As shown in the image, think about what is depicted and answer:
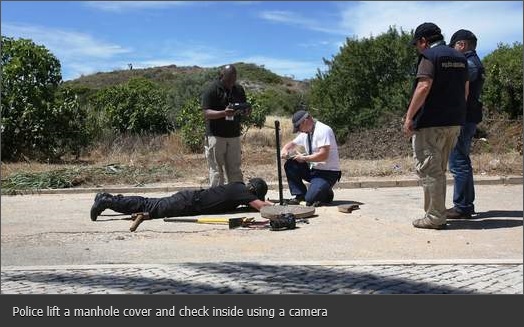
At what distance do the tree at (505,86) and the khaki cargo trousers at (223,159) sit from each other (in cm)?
1134

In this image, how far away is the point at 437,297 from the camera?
14.7ft

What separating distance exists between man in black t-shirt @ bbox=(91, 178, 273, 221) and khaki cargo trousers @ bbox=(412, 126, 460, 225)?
2.24 metres

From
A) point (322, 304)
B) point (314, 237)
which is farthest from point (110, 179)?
point (322, 304)

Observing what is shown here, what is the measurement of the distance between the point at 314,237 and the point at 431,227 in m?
1.33

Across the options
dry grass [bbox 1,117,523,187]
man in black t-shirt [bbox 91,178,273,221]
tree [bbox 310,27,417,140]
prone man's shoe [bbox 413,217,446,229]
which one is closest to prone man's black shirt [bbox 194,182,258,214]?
man in black t-shirt [bbox 91,178,273,221]

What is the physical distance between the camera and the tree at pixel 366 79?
1978cm

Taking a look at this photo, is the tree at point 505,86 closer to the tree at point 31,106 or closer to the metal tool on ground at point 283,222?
the tree at point 31,106

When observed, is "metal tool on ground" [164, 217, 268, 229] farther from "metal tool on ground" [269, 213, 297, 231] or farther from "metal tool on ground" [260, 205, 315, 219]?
"metal tool on ground" [269, 213, 297, 231]

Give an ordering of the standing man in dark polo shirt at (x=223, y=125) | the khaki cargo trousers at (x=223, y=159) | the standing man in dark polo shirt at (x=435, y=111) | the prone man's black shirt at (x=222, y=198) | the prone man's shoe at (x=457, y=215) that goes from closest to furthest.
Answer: the standing man in dark polo shirt at (x=435, y=111) < the prone man's shoe at (x=457, y=215) < the prone man's black shirt at (x=222, y=198) < the standing man in dark polo shirt at (x=223, y=125) < the khaki cargo trousers at (x=223, y=159)

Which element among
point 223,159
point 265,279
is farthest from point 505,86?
point 265,279

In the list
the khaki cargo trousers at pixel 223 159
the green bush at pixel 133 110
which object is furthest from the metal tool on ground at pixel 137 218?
the green bush at pixel 133 110

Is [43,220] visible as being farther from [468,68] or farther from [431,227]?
[468,68]

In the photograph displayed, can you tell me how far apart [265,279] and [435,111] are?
291 centimetres

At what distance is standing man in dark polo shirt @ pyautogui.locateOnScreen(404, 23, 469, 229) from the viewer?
663 centimetres
